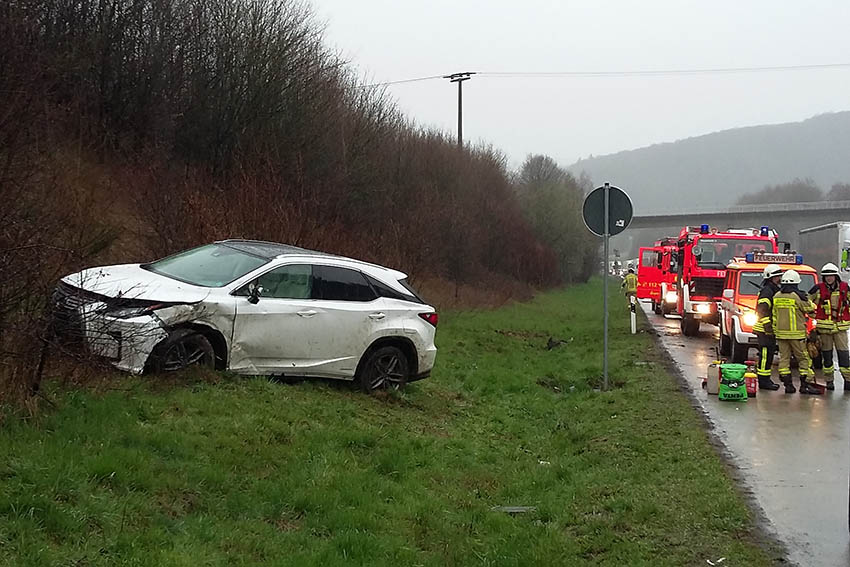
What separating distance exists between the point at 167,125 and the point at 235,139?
82.1 inches

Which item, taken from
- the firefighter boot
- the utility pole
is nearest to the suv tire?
the firefighter boot

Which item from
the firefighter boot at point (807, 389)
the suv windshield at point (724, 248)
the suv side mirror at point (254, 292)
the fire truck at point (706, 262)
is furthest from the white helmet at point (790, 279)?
the suv windshield at point (724, 248)

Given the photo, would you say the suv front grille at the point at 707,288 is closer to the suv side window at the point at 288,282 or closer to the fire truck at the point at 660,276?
the fire truck at the point at 660,276

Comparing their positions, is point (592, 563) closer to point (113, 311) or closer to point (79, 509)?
point (79, 509)

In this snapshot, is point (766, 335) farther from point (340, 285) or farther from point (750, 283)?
point (340, 285)

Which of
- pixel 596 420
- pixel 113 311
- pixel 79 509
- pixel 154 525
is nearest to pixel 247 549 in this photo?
pixel 154 525

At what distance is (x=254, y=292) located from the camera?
9.16 meters

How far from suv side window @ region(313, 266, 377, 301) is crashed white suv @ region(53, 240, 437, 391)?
1 cm

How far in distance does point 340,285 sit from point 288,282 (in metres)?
0.68

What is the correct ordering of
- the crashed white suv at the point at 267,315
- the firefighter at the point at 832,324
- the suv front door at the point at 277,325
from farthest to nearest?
the firefighter at the point at 832,324 → the suv front door at the point at 277,325 → the crashed white suv at the point at 267,315

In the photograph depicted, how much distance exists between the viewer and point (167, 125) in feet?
72.5

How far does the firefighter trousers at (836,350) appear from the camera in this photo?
41.5 ft

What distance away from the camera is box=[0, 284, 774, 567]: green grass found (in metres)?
4.98

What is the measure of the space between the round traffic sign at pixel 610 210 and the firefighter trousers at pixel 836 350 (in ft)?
11.6
